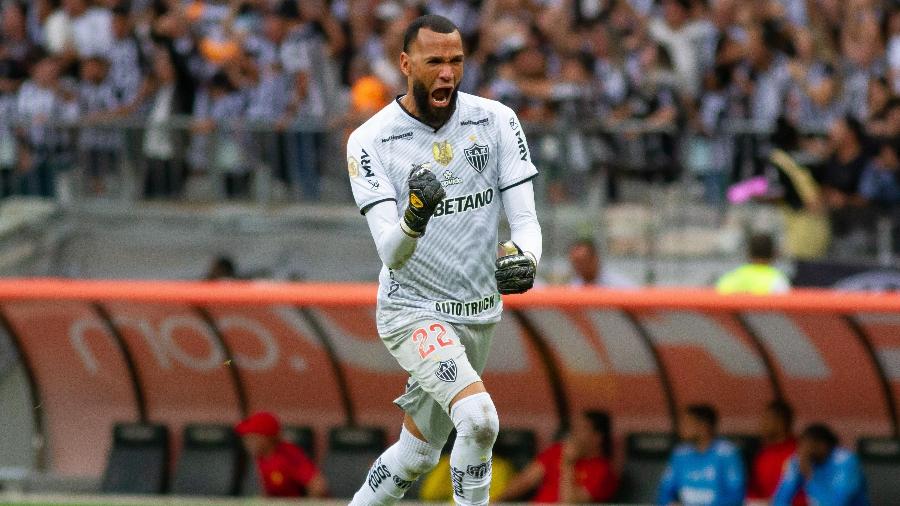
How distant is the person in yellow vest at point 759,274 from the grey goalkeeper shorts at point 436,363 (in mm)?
4392

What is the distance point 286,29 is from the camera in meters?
14.7

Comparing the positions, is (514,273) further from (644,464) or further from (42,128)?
(42,128)

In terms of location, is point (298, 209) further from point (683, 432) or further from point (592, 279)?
point (683, 432)

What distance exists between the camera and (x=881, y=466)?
11.0m

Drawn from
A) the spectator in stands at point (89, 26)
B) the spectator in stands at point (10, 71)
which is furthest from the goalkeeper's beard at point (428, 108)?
the spectator in stands at point (89, 26)

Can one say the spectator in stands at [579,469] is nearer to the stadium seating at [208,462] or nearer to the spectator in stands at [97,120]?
the stadium seating at [208,462]

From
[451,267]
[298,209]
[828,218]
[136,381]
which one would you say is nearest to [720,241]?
[828,218]

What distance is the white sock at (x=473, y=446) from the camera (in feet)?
20.8

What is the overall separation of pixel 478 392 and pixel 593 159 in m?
7.30

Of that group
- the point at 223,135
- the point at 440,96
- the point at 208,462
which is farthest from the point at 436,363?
the point at 223,135

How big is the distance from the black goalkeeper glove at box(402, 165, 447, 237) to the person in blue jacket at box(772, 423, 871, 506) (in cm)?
517

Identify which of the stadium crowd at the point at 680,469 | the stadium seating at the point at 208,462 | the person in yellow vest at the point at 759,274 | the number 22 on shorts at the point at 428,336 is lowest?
the stadium seating at the point at 208,462

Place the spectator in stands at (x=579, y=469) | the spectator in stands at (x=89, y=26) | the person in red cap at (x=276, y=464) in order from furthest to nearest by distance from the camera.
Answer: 1. the spectator in stands at (x=89, y=26)
2. the person in red cap at (x=276, y=464)
3. the spectator in stands at (x=579, y=469)

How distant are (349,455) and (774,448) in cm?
318
